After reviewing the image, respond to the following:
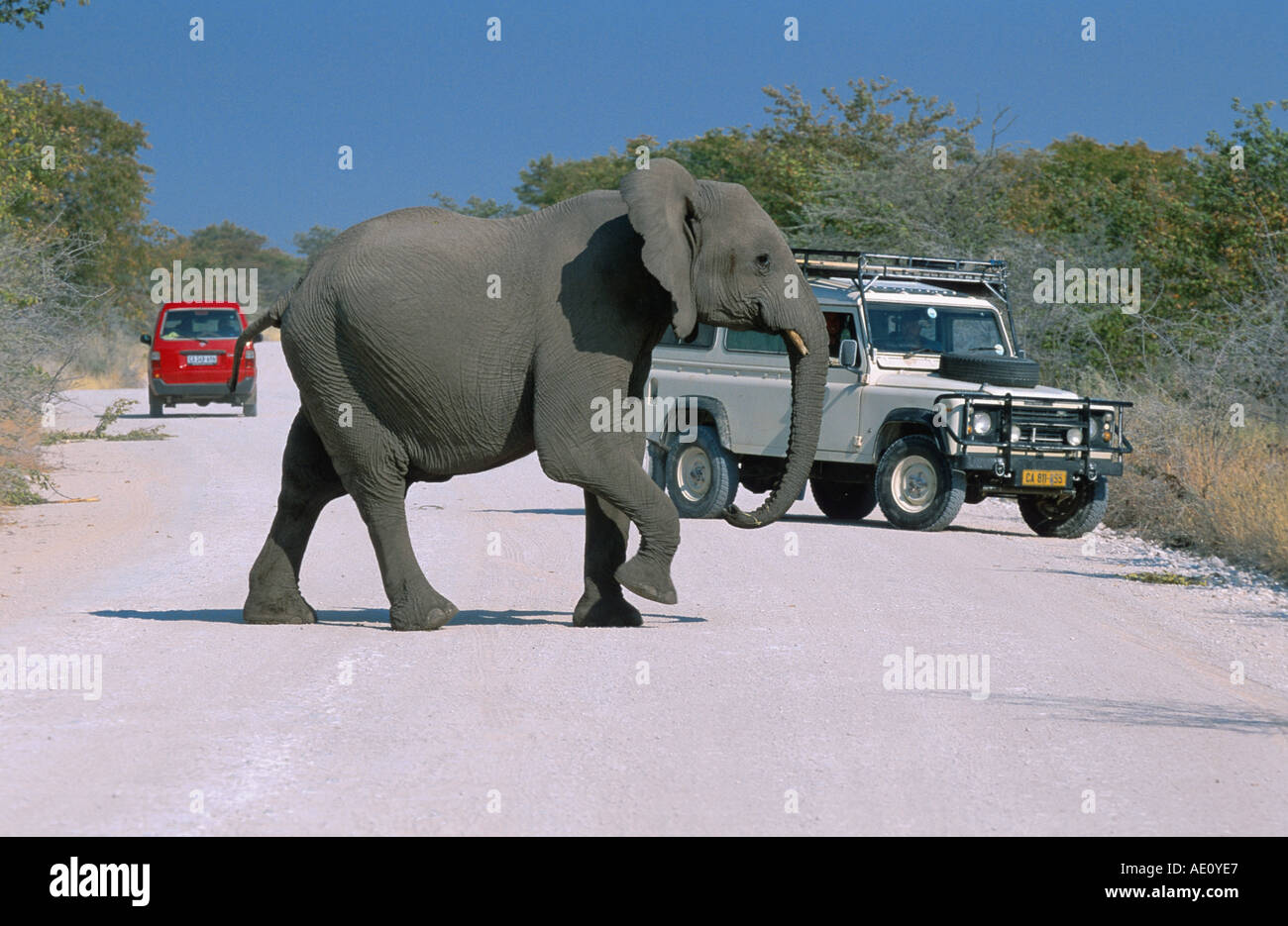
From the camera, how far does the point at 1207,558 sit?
1594 centimetres

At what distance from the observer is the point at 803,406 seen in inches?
414

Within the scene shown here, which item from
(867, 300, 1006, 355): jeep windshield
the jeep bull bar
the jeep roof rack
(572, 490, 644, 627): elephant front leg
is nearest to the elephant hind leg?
(572, 490, 644, 627): elephant front leg

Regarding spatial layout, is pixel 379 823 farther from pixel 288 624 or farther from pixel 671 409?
pixel 671 409

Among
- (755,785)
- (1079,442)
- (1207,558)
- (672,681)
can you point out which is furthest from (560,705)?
(1079,442)

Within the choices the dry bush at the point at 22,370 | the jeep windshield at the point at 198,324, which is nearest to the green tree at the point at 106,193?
the jeep windshield at the point at 198,324

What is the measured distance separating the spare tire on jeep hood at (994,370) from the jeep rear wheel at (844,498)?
1.99 metres

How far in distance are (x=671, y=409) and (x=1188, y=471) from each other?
5.32 m

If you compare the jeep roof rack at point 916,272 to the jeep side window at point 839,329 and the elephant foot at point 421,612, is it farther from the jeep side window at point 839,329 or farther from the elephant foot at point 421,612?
the elephant foot at point 421,612

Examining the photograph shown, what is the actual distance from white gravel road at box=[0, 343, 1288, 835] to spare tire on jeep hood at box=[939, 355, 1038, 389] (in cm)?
252

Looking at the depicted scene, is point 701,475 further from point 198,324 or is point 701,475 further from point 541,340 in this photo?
point 198,324

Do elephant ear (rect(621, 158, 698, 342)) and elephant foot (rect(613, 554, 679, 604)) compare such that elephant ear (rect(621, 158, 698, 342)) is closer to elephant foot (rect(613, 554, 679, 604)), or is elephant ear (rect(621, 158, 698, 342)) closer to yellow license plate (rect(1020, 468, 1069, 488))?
elephant foot (rect(613, 554, 679, 604))

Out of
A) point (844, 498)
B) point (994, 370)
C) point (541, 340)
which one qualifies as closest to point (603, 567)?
point (541, 340)

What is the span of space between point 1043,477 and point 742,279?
304 inches

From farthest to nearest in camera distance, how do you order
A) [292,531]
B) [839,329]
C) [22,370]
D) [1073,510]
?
[22,370], [839,329], [1073,510], [292,531]
